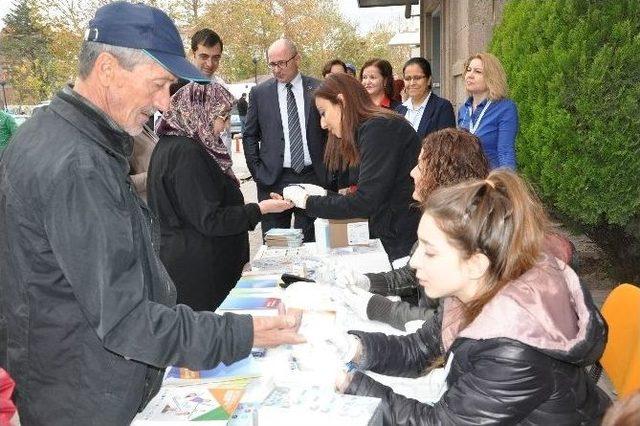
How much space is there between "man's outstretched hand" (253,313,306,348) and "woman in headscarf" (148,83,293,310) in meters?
0.96

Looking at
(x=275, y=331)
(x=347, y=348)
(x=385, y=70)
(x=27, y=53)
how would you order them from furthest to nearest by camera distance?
(x=27, y=53)
(x=385, y=70)
(x=347, y=348)
(x=275, y=331)

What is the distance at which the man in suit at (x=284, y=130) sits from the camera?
479cm

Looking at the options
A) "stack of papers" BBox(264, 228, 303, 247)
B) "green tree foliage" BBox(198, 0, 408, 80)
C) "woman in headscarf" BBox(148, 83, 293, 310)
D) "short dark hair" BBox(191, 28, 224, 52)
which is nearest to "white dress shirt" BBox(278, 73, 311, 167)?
"short dark hair" BBox(191, 28, 224, 52)

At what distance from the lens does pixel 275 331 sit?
177 centimetres

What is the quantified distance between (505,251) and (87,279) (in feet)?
3.33

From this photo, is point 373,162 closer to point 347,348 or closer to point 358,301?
point 358,301

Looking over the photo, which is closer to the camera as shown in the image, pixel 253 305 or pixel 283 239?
pixel 253 305

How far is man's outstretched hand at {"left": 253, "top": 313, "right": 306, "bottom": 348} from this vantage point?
1.67 m

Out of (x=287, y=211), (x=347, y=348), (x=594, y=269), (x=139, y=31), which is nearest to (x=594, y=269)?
(x=594, y=269)

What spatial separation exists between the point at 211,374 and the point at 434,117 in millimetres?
4038

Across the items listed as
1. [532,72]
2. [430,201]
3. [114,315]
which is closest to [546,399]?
[430,201]

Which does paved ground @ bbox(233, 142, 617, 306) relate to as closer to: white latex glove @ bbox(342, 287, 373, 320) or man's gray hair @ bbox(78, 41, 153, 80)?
white latex glove @ bbox(342, 287, 373, 320)

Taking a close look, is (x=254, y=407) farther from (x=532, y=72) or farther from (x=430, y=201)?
(x=532, y=72)

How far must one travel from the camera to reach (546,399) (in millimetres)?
1537
